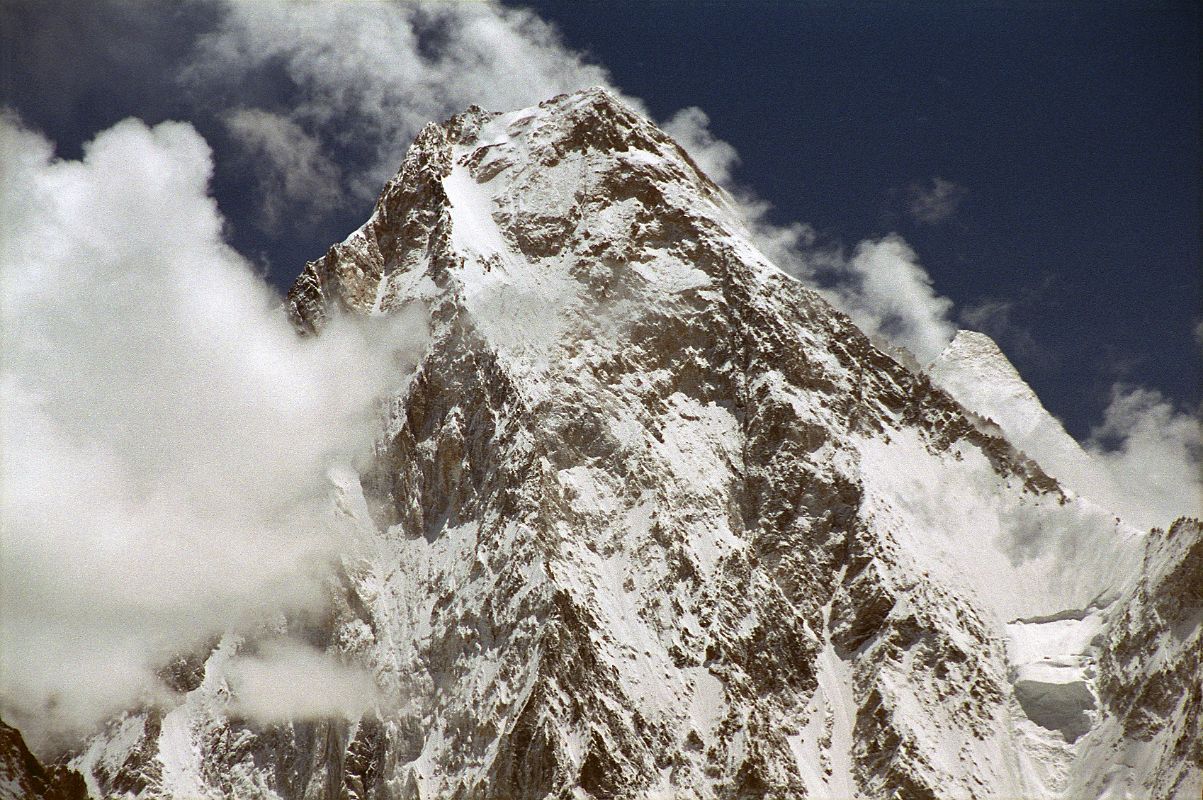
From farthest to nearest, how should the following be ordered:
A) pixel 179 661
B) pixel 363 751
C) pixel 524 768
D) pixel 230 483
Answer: pixel 230 483, pixel 179 661, pixel 363 751, pixel 524 768

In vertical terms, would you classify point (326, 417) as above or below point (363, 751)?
above

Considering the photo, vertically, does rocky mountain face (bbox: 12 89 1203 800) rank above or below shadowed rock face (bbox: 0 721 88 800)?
above

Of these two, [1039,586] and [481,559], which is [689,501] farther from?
[1039,586]

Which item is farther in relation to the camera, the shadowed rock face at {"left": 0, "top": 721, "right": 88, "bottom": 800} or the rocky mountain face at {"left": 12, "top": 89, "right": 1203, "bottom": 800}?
the rocky mountain face at {"left": 12, "top": 89, "right": 1203, "bottom": 800}

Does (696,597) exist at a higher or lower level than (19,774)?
higher

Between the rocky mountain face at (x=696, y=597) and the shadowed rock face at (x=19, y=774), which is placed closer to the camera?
the shadowed rock face at (x=19, y=774)

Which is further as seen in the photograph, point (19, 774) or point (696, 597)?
point (696, 597)

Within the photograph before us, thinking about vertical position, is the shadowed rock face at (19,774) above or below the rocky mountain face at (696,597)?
below

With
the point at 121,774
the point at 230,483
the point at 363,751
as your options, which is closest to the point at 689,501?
the point at 363,751
